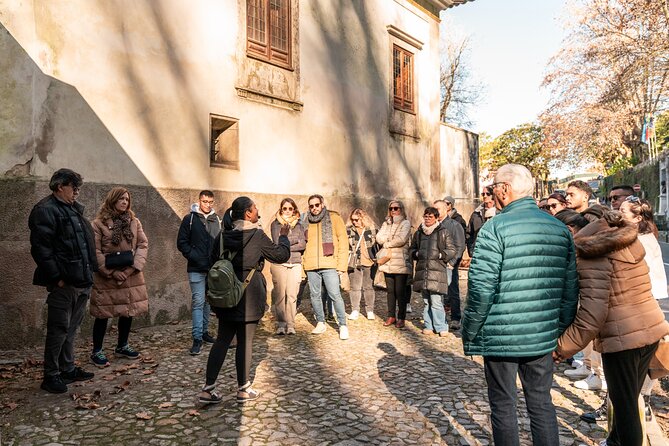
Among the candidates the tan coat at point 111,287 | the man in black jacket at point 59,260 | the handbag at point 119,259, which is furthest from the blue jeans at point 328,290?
the man in black jacket at point 59,260

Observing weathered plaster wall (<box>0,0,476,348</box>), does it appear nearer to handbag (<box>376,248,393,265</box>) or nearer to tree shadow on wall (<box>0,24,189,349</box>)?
tree shadow on wall (<box>0,24,189,349</box>)

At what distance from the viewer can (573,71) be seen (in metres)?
32.0

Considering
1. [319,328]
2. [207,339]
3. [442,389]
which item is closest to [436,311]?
[319,328]

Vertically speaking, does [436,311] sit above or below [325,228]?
below

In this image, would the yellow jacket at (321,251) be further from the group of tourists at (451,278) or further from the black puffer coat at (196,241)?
the black puffer coat at (196,241)

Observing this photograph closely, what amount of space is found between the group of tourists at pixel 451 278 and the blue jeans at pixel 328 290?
16mm

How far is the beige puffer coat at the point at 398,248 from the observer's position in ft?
26.3

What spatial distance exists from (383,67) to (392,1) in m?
1.81

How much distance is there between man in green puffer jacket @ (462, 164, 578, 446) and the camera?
3.07 m

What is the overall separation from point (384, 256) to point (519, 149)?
51742mm

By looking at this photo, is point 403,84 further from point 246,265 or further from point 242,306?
point 242,306

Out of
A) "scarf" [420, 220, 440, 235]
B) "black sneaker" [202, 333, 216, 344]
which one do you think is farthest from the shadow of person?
"black sneaker" [202, 333, 216, 344]

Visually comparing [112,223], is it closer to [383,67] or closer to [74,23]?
[74,23]

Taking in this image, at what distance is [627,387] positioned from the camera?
3.22 metres
